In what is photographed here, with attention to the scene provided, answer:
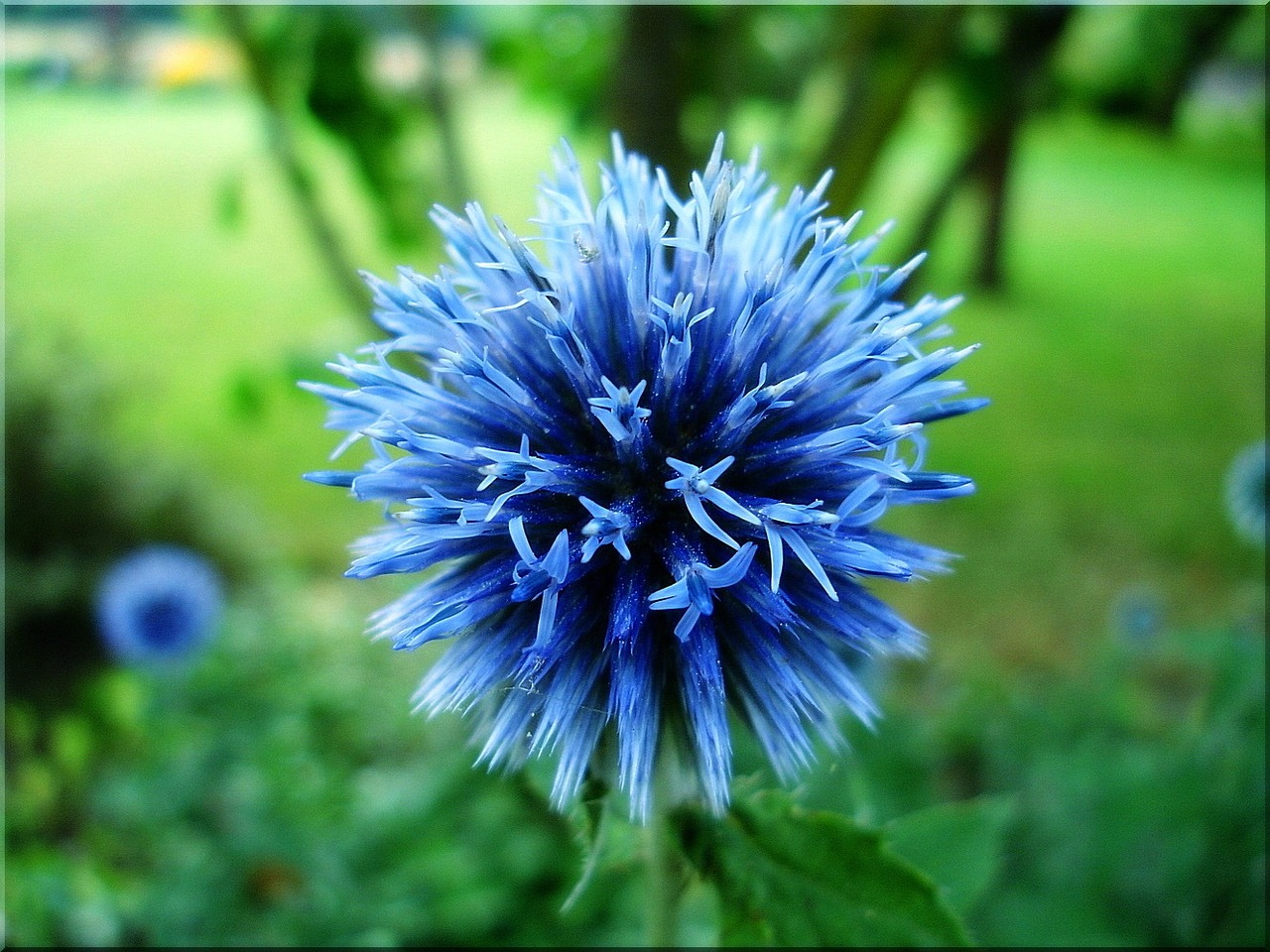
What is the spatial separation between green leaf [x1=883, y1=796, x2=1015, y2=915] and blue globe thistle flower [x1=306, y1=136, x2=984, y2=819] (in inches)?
12.1

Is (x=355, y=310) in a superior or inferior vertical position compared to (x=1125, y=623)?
superior

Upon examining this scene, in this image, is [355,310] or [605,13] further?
[605,13]

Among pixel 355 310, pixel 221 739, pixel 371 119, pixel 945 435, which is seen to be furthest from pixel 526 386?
pixel 945 435

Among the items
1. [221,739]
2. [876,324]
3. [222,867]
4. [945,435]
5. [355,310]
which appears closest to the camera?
[876,324]

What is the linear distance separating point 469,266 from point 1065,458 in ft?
9.33

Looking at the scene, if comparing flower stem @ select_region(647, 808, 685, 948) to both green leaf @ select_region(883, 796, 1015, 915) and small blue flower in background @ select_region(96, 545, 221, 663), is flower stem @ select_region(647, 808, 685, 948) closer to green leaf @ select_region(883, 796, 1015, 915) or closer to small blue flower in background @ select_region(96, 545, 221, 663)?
green leaf @ select_region(883, 796, 1015, 915)

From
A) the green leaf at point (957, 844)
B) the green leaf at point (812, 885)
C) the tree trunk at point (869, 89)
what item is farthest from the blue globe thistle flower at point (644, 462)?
the tree trunk at point (869, 89)

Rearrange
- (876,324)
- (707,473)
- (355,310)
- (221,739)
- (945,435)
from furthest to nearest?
1. (945,435)
2. (355,310)
3. (221,739)
4. (876,324)
5. (707,473)

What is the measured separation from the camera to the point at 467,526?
25.7 inches

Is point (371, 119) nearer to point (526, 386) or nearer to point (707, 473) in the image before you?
point (526, 386)

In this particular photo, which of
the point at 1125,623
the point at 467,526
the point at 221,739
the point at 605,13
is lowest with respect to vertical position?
the point at 1125,623

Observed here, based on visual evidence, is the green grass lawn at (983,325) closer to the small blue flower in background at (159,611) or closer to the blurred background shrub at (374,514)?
the blurred background shrub at (374,514)

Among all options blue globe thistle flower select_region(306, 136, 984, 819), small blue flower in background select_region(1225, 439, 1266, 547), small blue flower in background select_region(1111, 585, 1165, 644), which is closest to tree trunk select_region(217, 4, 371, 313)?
blue globe thistle flower select_region(306, 136, 984, 819)

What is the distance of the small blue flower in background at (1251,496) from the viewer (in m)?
1.70
